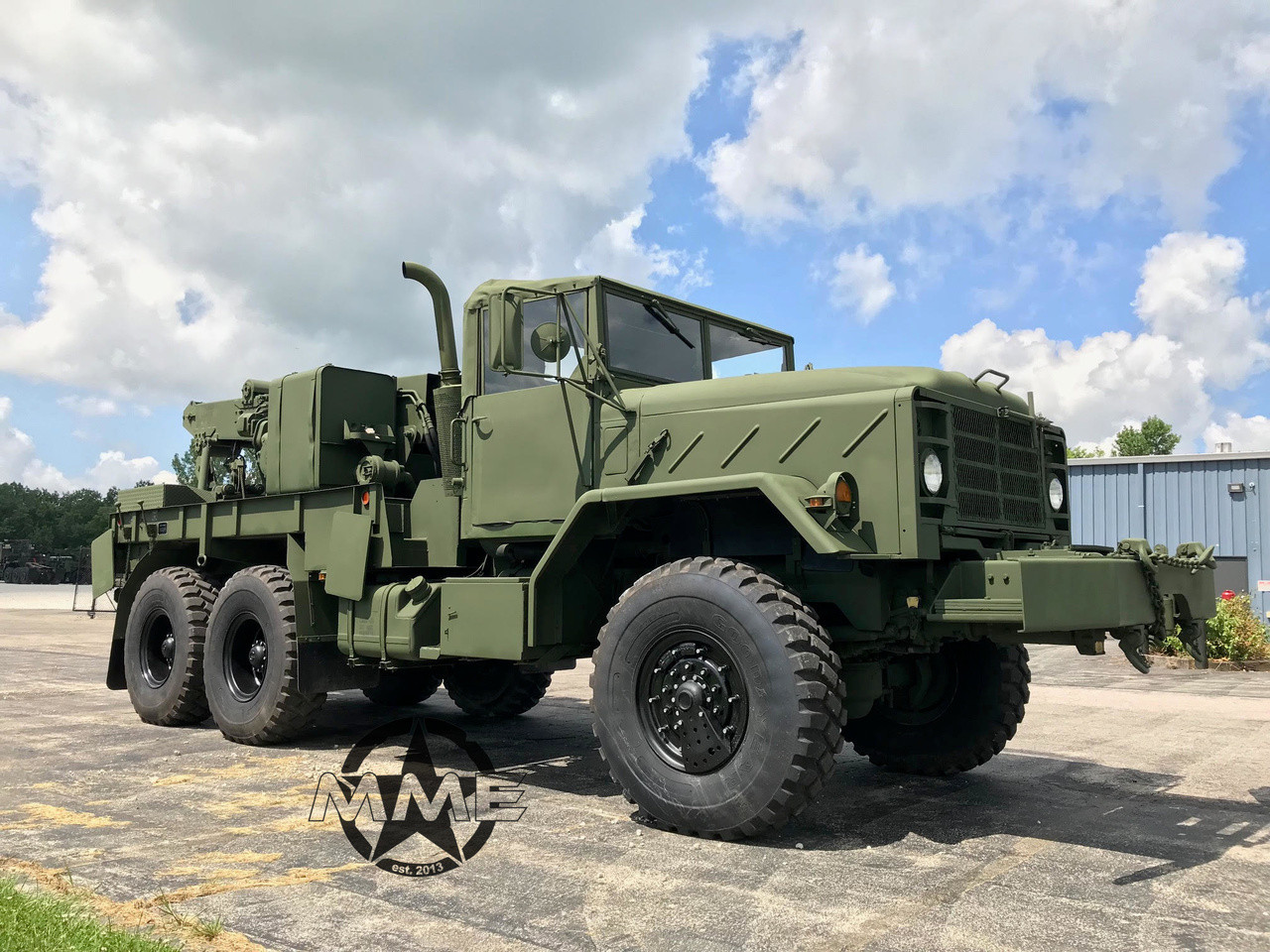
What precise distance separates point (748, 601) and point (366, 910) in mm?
2157

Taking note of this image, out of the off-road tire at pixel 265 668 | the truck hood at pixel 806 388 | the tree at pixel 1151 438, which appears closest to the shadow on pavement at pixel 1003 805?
the off-road tire at pixel 265 668

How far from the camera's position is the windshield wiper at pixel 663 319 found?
699 cm

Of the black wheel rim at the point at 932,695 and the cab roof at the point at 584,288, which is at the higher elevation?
the cab roof at the point at 584,288

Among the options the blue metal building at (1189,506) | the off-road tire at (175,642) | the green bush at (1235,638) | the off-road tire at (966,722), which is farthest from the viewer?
the blue metal building at (1189,506)

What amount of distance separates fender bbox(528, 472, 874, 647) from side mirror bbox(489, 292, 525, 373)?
0.93 metres

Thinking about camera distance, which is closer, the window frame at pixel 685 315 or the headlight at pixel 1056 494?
the headlight at pixel 1056 494

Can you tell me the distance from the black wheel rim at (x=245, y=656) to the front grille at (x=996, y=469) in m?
5.53

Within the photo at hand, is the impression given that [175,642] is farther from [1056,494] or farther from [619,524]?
[1056,494]

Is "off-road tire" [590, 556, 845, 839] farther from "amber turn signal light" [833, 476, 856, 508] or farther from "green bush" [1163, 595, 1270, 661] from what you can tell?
"green bush" [1163, 595, 1270, 661]

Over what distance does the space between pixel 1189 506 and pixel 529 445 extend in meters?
18.1

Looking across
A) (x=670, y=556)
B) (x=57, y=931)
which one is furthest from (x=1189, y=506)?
(x=57, y=931)

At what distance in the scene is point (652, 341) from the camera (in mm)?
6938

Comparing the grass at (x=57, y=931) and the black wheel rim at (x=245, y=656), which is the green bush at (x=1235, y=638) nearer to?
the black wheel rim at (x=245, y=656)

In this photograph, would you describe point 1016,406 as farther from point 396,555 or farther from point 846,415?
point 396,555
